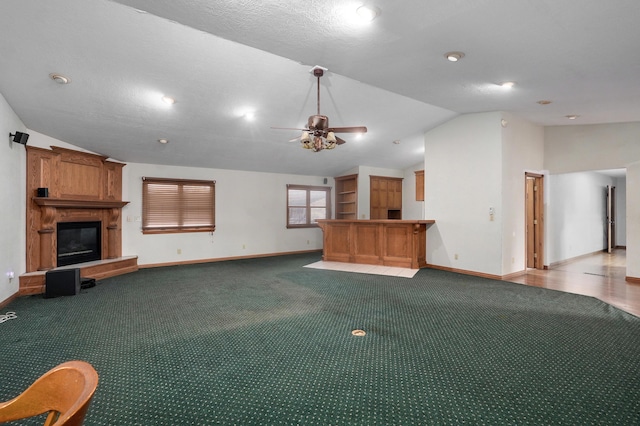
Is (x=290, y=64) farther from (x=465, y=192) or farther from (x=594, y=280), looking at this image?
(x=594, y=280)

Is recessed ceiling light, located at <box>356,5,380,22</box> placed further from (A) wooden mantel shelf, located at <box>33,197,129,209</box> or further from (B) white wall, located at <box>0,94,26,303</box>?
(A) wooden mantel shelf, located at <box>33,197,129,209</box>

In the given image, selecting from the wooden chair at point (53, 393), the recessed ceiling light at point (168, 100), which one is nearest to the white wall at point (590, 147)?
the recessed ceiling light at point (168, 100)

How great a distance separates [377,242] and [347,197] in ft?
9.91

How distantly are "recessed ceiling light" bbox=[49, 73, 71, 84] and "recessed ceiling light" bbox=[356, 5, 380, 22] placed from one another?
11.7 feet

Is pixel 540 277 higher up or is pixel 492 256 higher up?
pixel 492 256

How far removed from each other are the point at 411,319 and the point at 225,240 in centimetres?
581

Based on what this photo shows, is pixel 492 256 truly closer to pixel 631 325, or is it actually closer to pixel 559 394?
pixel 631 325

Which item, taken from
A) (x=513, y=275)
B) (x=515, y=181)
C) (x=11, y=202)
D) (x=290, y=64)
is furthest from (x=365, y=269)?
(x=11, y=202)

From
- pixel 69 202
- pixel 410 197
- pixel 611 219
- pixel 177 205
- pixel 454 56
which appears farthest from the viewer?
pixel 410 197

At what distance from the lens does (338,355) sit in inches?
107

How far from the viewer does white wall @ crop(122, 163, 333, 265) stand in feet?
23.4

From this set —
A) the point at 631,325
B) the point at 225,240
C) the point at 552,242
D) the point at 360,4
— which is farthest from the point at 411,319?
the point at 225,240

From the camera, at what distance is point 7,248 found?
4.32 metres

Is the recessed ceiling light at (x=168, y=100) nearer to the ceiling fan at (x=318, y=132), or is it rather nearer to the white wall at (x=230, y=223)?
the ceiling fan at (x=318, y=132)
